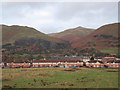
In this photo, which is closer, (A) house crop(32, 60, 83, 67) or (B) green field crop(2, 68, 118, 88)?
(B) green field crop(2, 68, 118, 88)

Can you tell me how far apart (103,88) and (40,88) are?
11.3 metres

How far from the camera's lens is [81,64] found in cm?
8844

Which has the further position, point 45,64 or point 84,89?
point 45,64

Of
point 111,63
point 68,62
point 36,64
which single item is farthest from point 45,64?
point 111,63

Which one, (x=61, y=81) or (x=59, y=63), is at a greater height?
(x=61, y=81)

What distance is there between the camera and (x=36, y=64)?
91.8 meters

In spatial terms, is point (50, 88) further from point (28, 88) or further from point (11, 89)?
point (11, 89)

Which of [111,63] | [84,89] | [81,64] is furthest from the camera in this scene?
[81,64]

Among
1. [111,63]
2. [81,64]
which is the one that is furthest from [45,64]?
[111,63]

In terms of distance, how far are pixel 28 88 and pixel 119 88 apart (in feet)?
53.5

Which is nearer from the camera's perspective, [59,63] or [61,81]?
[61,81]

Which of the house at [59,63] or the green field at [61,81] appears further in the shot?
the house at [59,63]

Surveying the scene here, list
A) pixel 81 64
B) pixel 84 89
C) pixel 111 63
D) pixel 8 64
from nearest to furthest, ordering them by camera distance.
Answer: pixel 84 89 < pixel 111 63 < pixel 81 64 < pixel 8 64

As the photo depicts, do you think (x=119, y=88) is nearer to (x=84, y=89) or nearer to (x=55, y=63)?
(x=84, y=89)
